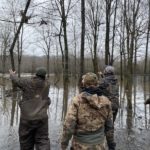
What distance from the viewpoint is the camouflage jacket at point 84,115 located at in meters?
5.27

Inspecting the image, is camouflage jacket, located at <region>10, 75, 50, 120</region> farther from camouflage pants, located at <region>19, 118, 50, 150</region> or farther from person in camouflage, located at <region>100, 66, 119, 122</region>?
person in camouflage, located at <region>100, 66, 119, 122</region>

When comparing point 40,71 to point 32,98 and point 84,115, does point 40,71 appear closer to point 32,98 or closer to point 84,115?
point 32,98

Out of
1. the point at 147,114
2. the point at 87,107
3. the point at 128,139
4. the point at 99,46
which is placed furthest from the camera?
the point at 99,46

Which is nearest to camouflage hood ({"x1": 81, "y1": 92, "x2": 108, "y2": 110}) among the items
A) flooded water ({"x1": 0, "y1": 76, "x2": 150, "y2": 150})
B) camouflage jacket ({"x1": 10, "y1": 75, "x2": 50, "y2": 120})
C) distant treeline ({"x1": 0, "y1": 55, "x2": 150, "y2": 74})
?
camouflage jacket ({"x1": 10, "y1": 75, "x2": 50, "y2": 120})

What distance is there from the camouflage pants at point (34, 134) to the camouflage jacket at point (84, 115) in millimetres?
2340

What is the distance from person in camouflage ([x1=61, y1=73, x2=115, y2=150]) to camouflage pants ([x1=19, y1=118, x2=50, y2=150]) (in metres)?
2.29

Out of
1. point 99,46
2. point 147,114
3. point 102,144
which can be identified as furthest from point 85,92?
point 99,46

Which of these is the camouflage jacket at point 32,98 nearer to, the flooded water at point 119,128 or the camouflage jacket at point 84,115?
the flooded water at point 119,128

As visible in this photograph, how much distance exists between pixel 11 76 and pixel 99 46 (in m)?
50.0

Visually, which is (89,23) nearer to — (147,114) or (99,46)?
(99,46)

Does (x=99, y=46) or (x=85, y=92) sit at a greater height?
(x=99, y=46)

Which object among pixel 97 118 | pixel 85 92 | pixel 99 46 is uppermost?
pixel 99 46

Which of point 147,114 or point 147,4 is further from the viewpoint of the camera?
point 147,4

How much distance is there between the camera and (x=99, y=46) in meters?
57.1
